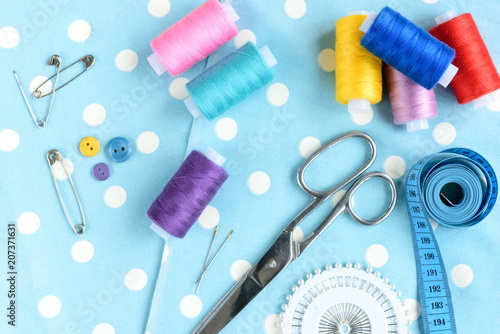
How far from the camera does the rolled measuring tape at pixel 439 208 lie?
1466 millimetres

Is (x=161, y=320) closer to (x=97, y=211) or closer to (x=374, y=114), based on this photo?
(x=97, y=211)

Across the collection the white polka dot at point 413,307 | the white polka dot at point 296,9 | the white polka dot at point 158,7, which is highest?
the white polka dot at point 158,7

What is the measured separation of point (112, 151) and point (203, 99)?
14.0 inches

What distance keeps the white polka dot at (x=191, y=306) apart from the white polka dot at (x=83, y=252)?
0.34m

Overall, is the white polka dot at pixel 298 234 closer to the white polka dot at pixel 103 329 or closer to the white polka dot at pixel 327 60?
the white polka dot at pixel 327 60

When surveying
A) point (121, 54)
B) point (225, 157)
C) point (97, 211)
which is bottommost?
point (97, 211)

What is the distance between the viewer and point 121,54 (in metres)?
1.57

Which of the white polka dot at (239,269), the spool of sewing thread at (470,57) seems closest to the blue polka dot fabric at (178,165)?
the white polka dot at (239,269)

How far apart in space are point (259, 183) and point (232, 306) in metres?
0.40

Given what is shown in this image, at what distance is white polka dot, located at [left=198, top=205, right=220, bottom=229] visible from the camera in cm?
154

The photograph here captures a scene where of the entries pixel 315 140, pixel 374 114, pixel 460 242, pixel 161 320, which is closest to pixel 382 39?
pixel 374 114

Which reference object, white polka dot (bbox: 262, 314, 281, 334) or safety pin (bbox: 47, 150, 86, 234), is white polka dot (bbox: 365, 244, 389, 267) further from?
safety pin (bbox: 47, 150, 86, 234)

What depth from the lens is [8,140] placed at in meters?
1.57

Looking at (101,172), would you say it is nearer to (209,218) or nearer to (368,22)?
(209,218)
